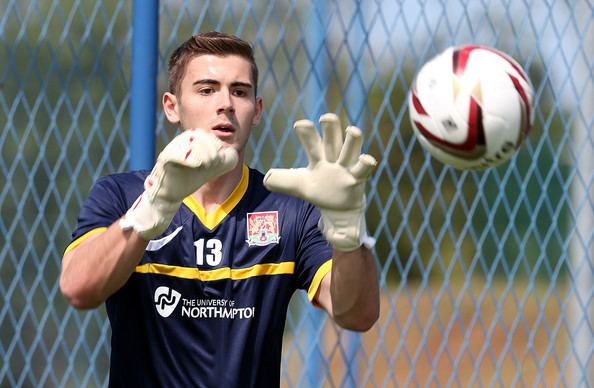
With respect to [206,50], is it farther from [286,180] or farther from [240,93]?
[286,180]

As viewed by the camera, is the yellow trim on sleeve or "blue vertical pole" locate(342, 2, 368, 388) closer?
the yellow trim on sleeve

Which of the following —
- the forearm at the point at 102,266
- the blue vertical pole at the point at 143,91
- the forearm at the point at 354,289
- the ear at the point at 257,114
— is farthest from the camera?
the blue vertical pole at the point at 143,91

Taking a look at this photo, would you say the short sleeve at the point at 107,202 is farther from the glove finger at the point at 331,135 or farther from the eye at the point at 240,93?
the glove finger at the point at 331,135

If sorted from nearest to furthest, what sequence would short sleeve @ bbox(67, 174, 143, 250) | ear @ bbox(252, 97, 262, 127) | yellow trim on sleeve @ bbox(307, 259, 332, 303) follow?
short sleeve @ bbox(67, 174, 143, 250) < yellow trim on sleeve @ bbox(307, 259, 332, 303) < ear @ bbox(252, 97, 262, 127)

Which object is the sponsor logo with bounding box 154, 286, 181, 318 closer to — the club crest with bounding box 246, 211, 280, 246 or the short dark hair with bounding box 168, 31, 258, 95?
the club crest with bounding box 246, 211, 280, 246

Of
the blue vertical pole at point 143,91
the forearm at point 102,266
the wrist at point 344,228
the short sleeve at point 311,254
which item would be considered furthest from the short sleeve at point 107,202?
the blue vertical pole at point 143,91

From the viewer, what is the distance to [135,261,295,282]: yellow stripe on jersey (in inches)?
104

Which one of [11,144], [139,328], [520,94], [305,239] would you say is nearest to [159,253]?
[139,328]

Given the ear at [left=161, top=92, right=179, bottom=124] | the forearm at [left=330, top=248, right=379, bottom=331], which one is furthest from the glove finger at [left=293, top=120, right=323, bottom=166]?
the ear at [left=161, top=92, right=179, bottom=124]

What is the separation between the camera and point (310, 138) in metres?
2.27

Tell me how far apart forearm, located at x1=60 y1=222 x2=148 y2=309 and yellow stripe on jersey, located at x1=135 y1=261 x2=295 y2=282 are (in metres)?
0.25

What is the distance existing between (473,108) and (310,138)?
442mm

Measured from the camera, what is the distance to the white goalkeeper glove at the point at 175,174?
222cm

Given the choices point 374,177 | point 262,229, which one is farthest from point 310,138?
point 374,177
